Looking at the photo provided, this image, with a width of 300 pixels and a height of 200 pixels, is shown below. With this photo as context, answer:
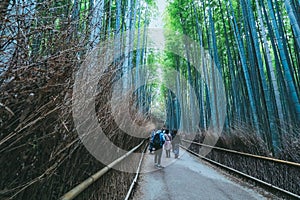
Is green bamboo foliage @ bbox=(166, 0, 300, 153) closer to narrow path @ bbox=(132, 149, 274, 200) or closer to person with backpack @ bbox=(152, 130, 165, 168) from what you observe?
narrow path @ bbox=(132, 149, 274, 200)

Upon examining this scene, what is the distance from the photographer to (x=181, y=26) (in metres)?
10.7

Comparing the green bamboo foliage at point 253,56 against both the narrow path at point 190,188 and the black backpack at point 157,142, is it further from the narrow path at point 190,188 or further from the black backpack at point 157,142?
the black backpack at point 157,142

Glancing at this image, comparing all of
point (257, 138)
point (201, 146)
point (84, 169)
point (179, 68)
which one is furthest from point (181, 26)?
point (84, 169)

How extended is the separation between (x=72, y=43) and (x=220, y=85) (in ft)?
25.8

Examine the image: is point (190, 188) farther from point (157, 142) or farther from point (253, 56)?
point (253, 56)

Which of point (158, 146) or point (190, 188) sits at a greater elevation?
point (158, 146)

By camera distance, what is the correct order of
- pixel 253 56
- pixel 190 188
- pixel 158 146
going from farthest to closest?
pixel 158 146 < pixel 253 56 < pixel 190 188

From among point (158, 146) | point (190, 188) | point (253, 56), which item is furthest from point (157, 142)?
point (253, 56)

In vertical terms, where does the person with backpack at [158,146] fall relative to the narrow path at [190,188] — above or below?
above

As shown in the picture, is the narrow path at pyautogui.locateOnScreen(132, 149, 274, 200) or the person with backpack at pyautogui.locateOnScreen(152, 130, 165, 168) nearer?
the narrow path at pyautogui.locateOnScreen(132, 149, 274, 200)

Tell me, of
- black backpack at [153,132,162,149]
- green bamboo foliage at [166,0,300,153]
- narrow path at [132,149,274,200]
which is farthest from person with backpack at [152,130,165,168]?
green bamboo foliage at [166,0,300,153]

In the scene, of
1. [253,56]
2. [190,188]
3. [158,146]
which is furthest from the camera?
[158,146]

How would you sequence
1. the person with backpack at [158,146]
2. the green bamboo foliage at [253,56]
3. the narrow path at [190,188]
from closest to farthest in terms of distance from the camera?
the narrow path at [190,188] → the green bamboo foliage at [253,56] → the person with backpack at [158,146]

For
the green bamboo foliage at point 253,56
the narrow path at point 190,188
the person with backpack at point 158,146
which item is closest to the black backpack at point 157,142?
the person with backpack at point 158,146
